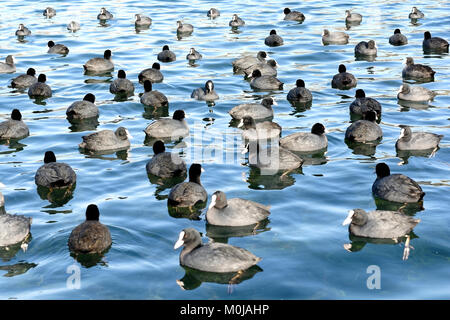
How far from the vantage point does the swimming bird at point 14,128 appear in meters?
21.8

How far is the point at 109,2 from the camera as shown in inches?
1917

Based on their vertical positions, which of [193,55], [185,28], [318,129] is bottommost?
[318,129]

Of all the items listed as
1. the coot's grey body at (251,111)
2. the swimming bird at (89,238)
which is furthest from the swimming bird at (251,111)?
the swimming bird at (89,238)

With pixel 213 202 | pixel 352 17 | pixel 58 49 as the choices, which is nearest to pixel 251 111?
pixel 213 202

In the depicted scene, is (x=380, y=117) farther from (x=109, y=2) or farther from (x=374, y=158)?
(x=109, y=2)

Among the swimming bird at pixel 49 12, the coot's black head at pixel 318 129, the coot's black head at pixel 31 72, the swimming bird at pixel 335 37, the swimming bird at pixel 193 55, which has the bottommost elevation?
the coot's black head at pixel 318 129

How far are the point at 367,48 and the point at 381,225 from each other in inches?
737

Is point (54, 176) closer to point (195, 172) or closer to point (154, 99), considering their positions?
point (195, 172)

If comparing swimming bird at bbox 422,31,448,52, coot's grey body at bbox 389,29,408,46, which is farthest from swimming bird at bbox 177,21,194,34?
swimming bird at bbox 422,31,448,52

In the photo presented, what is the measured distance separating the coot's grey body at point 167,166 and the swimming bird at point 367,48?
16.4m

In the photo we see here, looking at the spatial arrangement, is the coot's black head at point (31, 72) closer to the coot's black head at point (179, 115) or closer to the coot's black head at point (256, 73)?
the coot's black head at point (179, 115)

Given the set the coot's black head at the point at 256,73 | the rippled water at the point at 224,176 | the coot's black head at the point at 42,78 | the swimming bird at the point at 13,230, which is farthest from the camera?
the coot's black head at the point at 256,73

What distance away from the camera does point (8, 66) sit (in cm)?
3030

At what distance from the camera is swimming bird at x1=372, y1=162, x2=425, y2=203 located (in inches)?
647
